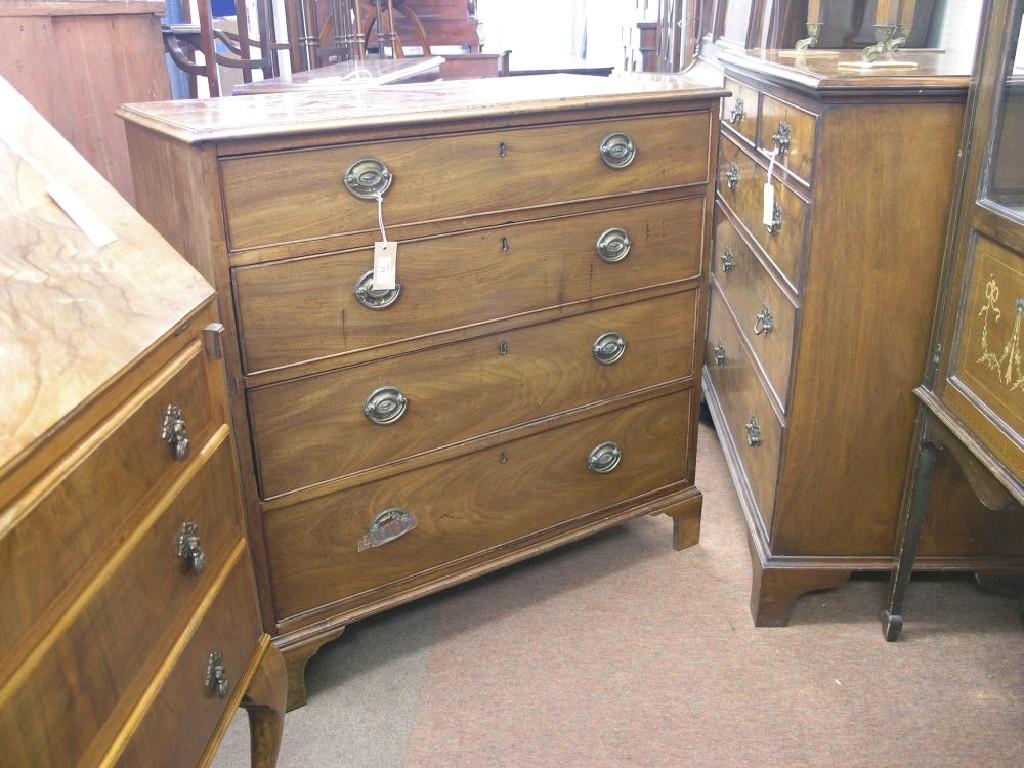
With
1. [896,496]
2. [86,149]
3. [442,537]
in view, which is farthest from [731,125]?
[86,149]

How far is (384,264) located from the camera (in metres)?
1.68

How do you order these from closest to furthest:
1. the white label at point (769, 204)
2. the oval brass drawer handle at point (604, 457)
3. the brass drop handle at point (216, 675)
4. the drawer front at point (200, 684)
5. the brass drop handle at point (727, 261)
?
the drawer front at point (200, 684), the brass drop handle at point (216, 675), the white label at point (769, 204), the oval brass drawer handle at point (604, 457), the brass drop handle at point (727, 261)

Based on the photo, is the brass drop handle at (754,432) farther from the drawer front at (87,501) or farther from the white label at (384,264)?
the drawer front at (87,501)

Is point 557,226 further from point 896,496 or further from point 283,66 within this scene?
point 283,66

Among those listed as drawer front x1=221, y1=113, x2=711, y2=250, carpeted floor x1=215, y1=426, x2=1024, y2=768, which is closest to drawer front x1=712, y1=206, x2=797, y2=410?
drawer front x1=221, y1=113, x2=711, y2=250

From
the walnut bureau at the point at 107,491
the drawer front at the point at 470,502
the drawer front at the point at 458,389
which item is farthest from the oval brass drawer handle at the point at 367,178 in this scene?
the drawer front at the point at 470,502

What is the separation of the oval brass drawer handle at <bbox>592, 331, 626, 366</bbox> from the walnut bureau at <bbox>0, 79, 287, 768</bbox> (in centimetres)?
96

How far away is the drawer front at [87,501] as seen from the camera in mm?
808

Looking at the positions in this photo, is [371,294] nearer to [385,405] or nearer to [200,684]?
[385,405]

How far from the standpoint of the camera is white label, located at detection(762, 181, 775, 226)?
2.05 meters

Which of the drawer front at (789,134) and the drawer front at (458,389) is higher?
the drawer front at (789,134)

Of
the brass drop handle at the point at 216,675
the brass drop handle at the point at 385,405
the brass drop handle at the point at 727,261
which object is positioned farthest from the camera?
the brass drop handle at the point at 727,261

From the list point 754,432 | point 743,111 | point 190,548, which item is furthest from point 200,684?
point 743,111

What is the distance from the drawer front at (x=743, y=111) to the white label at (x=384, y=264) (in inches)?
41.2
